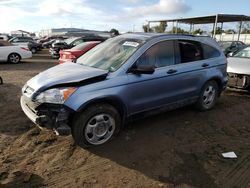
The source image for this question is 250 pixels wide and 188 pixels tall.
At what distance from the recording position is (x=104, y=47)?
5387 mm

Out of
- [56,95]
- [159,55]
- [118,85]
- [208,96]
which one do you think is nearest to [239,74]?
[208,96]

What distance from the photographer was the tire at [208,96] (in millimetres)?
6034

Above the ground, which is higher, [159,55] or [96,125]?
[159,55]

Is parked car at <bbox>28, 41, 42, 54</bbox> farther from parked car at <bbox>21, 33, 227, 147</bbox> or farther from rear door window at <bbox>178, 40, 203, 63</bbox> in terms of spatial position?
rear door window at <bbox>178, 40, 203, 63</bbox>

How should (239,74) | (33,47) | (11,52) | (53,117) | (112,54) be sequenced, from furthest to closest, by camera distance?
1. (33,47)
2. (11,52)
3. (239,74)
4. (112,54)
5. (53,117)

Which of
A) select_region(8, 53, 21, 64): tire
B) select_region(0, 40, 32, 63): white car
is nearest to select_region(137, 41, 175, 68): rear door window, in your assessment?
select_region(0, 40, 32, 63): white car

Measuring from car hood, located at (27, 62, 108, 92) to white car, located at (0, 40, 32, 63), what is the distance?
1262cm

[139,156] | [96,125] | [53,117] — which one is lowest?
[139,156]

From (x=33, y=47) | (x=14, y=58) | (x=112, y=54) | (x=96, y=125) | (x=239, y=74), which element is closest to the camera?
(x=96, y=125)

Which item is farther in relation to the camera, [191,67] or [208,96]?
[208,96]

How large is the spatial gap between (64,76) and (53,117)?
70 cm

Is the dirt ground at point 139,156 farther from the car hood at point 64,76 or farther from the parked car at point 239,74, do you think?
the parked car at point 239,74

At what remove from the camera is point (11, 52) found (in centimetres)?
1606

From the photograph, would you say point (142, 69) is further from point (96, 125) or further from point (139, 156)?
point (139, 156)
